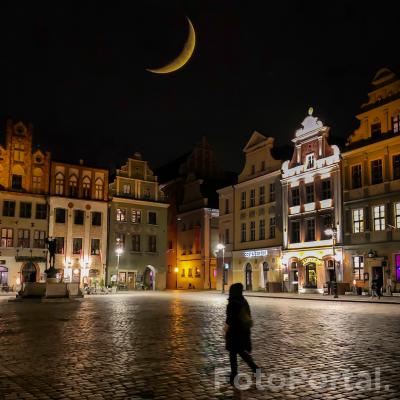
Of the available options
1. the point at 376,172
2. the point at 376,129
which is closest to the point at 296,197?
the point at 376,172

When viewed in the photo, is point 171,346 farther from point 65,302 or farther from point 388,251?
point 388,251

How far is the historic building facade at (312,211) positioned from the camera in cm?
4322

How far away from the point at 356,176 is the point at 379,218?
450cm

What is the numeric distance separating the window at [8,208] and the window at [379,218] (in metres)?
37.0

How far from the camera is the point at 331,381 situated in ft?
26.3

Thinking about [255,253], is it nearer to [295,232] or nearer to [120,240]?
[295,232]

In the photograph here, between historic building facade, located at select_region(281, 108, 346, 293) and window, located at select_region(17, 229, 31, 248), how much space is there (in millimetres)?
27617

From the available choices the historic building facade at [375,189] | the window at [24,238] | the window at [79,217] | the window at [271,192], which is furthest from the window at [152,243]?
the historic building facade at [375,189]

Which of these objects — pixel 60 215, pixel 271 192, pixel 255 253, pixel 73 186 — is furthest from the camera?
pixel 73 186

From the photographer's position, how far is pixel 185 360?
392 inches

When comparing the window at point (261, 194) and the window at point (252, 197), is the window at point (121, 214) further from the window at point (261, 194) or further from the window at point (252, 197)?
the window at point (261, 194)

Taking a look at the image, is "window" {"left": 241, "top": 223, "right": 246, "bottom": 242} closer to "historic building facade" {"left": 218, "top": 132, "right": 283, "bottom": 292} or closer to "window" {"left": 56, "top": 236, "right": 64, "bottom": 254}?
"historic building facade" {"left": 218, "top": 132, "right": 283, "bottom": 292}

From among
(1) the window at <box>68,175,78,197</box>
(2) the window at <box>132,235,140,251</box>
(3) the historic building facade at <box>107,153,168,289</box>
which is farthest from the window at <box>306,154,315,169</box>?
(1) the window at <box>68,175,78,197</box>

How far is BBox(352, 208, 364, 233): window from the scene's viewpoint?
40.8 metres
